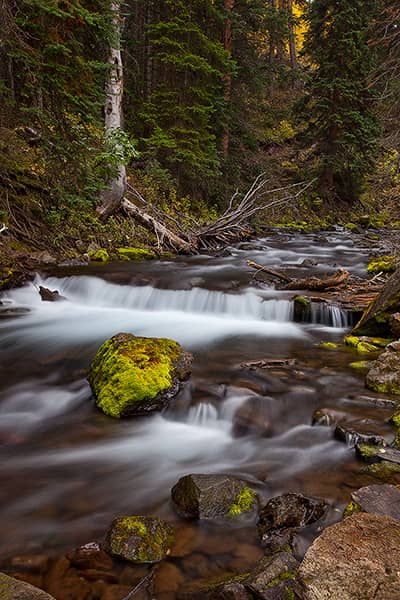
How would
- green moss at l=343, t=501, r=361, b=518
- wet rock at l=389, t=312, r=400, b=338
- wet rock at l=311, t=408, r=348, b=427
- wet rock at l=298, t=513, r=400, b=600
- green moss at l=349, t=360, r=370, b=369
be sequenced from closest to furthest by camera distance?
wet rock at l=298, t=513, r=400, b=600 < green moss at l=343, t=501, r=361, b=518 < wet rock at l=311, t=408, r=348, b=427 < green moss at l=349, t=360, r=370, b=369 < wet rock at l=389, t=312, r=400, b=338

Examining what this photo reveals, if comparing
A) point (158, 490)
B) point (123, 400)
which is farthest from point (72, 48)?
point (158, 490)

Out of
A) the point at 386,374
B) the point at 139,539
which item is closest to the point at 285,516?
the point at 139,539

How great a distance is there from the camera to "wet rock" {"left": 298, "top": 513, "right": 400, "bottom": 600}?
4.76 feet

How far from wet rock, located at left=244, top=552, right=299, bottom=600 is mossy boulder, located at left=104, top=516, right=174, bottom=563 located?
600mm

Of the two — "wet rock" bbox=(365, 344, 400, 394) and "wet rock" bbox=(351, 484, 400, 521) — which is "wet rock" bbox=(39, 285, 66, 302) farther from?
"wet rock" bbox=(351, 484, 400, 521)

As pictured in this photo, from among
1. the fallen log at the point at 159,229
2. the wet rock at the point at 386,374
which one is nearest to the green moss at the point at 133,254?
the fallen log at the point at 159,229

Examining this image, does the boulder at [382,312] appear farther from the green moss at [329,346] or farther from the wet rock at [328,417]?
the wet rock at [328,417]

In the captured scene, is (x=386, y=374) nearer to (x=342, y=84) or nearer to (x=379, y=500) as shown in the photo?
(x=379, y=500)

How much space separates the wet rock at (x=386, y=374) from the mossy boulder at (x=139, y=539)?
2788 mm

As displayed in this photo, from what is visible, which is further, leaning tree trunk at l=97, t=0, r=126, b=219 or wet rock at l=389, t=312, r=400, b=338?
leaning tree trunk at l=97, t=0, r=126, b=219

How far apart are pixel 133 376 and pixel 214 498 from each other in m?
1.47

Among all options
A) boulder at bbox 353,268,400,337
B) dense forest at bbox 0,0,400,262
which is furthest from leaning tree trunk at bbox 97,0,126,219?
boulder at bbox 353,268,400,337

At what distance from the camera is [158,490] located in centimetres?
307

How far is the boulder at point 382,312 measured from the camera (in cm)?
556
